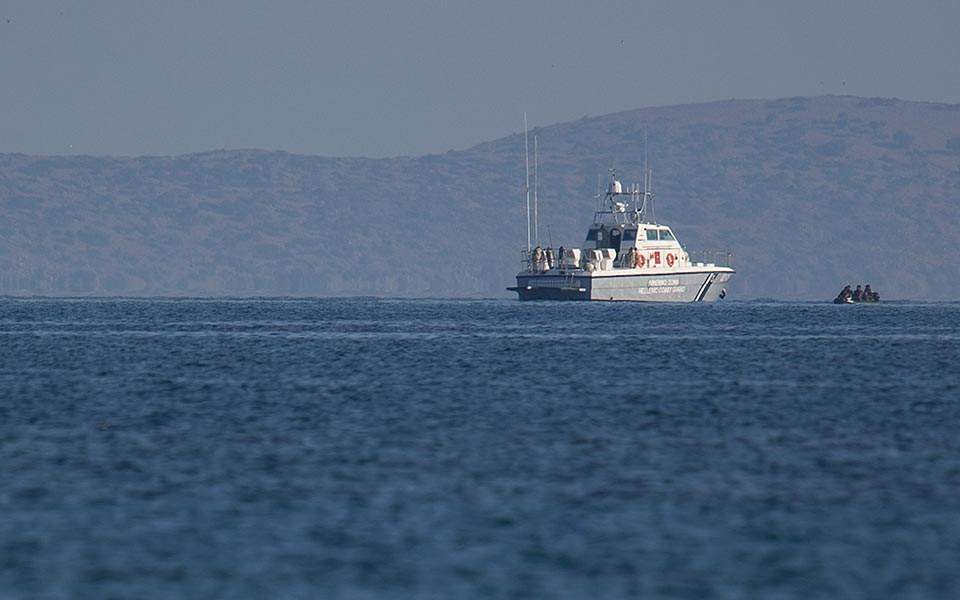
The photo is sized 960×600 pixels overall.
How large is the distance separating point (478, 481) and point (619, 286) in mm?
122280

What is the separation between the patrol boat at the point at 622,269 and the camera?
505ft

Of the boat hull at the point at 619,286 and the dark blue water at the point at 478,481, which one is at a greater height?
the boat hull at the point at 619,286

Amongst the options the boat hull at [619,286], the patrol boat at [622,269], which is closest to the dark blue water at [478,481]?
the boat hull at [619,286]

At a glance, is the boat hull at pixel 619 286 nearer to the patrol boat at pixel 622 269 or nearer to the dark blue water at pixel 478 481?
the patrol boat at pixel 622 269

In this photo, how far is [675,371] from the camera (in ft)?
216

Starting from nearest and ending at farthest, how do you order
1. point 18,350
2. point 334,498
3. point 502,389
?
point 334,498
point 502,389
point 18,350

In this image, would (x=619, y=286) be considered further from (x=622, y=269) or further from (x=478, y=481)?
(x=478, y=481)

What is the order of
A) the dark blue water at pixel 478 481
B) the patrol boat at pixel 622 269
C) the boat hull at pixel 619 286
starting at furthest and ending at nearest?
1. the patrol boat at pixel 622 269
2. the boat hull at pixel 619 286
3. the dark blue water at pixel 478 481

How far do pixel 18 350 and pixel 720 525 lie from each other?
193 ft

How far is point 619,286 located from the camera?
154375 mm

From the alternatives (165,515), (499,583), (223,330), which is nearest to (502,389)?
(165,515)

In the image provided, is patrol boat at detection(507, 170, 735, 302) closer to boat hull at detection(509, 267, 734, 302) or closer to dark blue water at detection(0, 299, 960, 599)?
boat hull at detection(509, 267, 734, 302)

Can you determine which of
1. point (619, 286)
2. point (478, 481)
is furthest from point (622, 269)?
point (478, 481)

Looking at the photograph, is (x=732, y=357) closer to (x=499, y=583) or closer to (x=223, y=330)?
(x=223, y=330)
